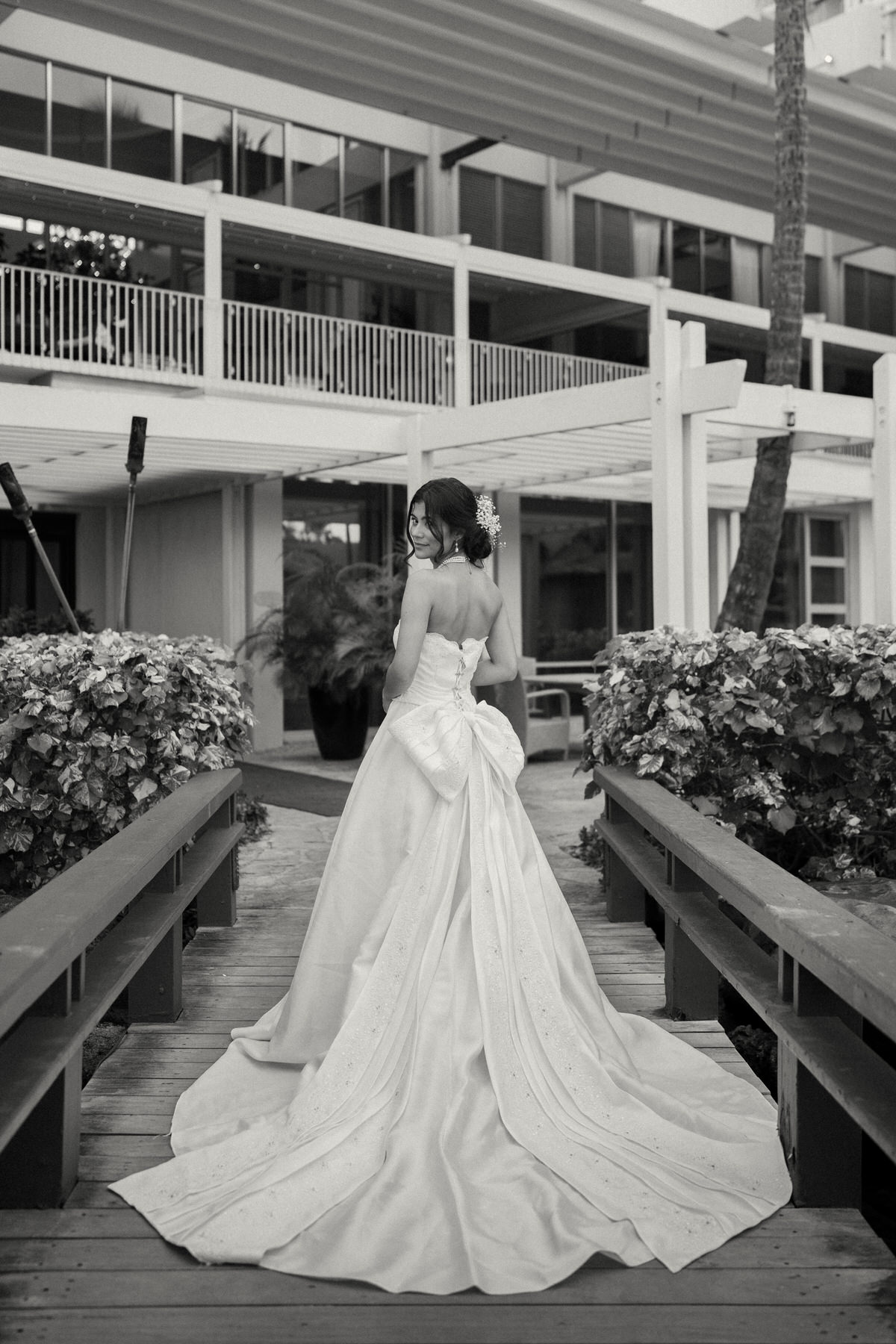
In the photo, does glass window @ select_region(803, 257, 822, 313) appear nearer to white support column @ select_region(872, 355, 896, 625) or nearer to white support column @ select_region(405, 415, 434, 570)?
white support column @ select_region(872, 355, 896, 625)

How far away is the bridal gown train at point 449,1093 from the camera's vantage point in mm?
2592

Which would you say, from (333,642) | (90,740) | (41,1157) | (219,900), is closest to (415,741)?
(41,1157)

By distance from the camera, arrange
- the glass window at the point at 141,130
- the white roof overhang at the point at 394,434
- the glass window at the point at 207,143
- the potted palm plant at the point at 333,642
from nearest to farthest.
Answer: the white roof overhang at the point at 394,434, the potted palm plant at the point at 333,642, the glass window at the point at 141,130, the glass window at the point at 207,143

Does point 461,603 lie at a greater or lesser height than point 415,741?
greater

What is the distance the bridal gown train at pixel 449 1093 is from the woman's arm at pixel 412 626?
0.47 ft

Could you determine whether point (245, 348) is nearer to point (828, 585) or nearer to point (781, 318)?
point (781, 318)

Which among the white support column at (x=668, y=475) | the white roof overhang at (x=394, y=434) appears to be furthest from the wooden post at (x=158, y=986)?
the white roof overhang at (x=394, y=434)

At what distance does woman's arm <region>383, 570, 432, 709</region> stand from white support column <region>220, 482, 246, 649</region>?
10.6 metres

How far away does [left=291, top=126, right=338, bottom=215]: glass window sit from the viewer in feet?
56.6

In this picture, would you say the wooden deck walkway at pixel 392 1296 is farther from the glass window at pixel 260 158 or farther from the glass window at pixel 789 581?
the glass window at pixel 789 581

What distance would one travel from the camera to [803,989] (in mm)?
2920

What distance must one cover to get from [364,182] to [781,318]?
9.14m

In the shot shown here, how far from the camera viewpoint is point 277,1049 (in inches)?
142

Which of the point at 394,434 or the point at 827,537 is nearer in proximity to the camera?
the point at 394,434
